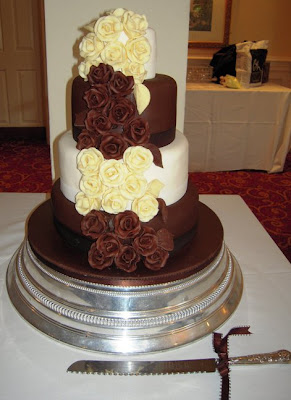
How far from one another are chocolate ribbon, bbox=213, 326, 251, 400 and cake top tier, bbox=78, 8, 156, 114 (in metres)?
0.58

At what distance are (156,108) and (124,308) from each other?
51 centimetres

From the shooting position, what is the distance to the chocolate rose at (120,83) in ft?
3.31

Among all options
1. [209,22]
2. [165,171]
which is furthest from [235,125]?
[165,171]

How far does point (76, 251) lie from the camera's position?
1153 mm

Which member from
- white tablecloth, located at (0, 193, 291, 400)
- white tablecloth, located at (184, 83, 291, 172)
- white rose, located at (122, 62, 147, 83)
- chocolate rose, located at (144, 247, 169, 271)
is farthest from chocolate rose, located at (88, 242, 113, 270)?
white tablecloth, located at (184, 83, 291, 172)

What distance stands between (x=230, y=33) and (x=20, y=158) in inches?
115

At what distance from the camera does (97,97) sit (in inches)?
40.1

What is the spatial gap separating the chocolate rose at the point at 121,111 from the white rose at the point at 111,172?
0.10 metres

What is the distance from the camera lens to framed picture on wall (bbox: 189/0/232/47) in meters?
5.03

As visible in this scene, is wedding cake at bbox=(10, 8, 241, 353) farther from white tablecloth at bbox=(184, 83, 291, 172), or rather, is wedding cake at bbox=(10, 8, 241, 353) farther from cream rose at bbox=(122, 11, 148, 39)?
white tablecloth at bbox=(184, 83, 291, 172)

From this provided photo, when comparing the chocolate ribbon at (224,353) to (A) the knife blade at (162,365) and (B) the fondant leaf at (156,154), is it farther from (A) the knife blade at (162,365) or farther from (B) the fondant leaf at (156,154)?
(B) the fondant leaf at (156,154)

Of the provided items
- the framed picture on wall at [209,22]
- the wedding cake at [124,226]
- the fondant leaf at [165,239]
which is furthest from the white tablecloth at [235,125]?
the fondant leaf at [165,239]

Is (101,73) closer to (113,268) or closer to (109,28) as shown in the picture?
(109,28)

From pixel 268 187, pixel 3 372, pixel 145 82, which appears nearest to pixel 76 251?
pixel 3 372
